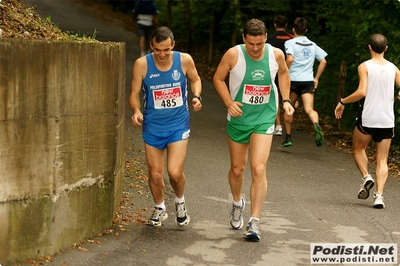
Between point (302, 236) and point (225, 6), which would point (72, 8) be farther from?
point (302, 236)

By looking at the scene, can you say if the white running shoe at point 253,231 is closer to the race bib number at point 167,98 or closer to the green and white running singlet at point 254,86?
the green and white running singlet at point 254,86

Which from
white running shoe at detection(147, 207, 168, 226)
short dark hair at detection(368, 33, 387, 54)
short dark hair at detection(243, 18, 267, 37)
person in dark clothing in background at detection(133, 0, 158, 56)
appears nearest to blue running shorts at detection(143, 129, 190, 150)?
white running shoe at detection(147, 207, 168, 226)

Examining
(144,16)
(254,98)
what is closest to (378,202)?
(254,98)

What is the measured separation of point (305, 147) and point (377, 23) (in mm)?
2495

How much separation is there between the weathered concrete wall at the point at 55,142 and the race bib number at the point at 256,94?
127cm

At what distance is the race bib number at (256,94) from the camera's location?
26.7 feet

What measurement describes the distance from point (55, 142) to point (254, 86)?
2077 mm

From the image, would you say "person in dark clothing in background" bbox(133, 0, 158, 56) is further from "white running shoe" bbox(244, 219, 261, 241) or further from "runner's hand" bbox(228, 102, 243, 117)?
"white running shoe" bbox(244, 219, 261, 241)

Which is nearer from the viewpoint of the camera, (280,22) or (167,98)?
(167,98)

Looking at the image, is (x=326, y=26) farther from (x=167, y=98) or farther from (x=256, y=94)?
(x=167, y=98)

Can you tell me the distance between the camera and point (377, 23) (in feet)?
47.0

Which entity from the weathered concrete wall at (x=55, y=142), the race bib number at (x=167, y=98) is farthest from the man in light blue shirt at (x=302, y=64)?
the weathered concrete wall at (x=55, y=142)

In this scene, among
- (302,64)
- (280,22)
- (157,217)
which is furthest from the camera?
(280,22)

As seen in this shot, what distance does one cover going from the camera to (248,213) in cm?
950
